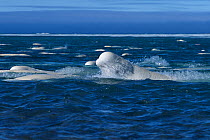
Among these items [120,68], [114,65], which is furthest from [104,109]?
[120,68]

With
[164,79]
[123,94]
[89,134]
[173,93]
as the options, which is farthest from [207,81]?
[89,134]

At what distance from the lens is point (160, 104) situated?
43.2ft

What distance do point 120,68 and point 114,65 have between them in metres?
0.42

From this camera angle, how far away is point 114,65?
1833 cm

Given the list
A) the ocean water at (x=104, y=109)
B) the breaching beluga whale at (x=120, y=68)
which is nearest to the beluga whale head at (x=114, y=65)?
the breaching beluga whale at (x=120, y=68)

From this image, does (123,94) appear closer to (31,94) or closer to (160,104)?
(160,104)

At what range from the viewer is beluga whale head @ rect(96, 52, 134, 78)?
58.9 ft

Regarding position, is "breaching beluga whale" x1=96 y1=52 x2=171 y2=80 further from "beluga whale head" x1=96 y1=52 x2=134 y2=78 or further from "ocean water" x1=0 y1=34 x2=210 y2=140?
"ocean water" x1=0 y1=34 x2=210 y2=140

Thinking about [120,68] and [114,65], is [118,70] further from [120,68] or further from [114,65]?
[114,65]

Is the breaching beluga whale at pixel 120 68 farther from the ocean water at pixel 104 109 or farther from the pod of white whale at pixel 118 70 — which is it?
the ocean water at pixel 104 109

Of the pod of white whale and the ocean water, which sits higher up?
the pod of white whale

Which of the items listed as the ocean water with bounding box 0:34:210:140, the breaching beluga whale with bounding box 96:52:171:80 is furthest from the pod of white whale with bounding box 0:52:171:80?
the ocean water with bounding box 0:34:210:140

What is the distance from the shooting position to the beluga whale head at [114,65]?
17953 mm

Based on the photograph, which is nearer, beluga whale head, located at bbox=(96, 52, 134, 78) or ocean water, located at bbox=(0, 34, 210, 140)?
ocean water, located at bbox=(0, 34, 210, 140)
